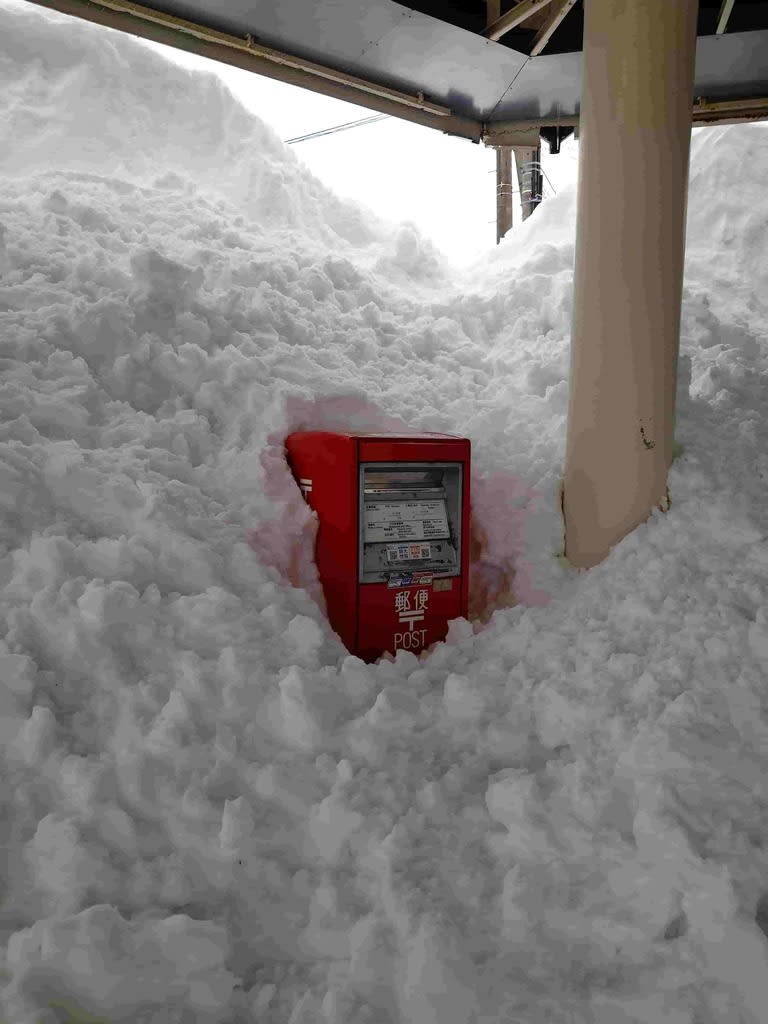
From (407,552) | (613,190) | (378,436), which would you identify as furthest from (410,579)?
(613,190)

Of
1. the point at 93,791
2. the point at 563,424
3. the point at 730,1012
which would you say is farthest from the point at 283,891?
the point at 563,424

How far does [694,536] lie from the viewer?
3.63m

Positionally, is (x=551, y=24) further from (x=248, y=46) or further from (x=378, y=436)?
(x=378, y=436)

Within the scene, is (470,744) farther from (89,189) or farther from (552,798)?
(89,189)

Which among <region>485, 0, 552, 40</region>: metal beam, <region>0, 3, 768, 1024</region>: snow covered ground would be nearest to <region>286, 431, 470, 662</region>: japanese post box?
<region>0, 3, 768, 1024</region>: snow covered ground

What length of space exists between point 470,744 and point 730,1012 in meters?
1.18

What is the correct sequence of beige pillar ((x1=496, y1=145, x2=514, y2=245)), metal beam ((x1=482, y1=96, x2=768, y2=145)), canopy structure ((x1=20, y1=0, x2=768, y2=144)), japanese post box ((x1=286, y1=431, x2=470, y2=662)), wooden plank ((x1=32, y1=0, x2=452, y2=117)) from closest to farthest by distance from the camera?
1. japanese post box ((x1=286, y1=431, x2=470, y2=662))
2. wooden plank ((x1=32, y1=0, x2=452, y2=117))
3. canopy structure ((x1=20, y1=0, x2=768, y2=144))
4. metal beam ((x1=482, y1=96, x2=768, y2=145))
5. beige pillar ((x1=496, y1=145, x2=514, y2=245))

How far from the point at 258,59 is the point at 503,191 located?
5.04 meters

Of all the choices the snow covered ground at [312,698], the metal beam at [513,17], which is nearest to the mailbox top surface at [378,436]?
the snow covered ground at [312,698]

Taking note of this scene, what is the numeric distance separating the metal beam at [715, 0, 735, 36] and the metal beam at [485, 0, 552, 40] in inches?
48.7

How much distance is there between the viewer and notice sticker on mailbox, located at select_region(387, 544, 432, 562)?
3546mm

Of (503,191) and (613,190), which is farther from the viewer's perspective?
(503,191)

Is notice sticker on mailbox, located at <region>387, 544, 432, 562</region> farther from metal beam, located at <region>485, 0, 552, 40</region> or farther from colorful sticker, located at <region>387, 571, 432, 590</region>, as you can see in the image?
metal beam, located at <region>485, 0, 552, 40</region>

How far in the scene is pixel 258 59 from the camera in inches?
222
